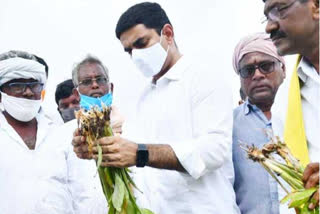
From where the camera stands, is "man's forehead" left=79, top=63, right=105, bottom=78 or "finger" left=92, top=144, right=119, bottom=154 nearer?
"finger" left=92, top=144, right=119, bottom=154

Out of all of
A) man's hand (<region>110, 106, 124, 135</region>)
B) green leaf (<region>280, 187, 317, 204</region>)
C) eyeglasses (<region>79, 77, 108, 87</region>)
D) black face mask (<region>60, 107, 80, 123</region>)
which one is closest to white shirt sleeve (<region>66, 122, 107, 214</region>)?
man's hand (<region>110, 106, 124, 135</region>)

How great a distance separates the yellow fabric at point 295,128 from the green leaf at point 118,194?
0.81 m

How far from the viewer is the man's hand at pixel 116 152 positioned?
3055 mm

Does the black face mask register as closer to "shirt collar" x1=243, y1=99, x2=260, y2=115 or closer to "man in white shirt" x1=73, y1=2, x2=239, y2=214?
"man in white shirt" x1=73, y1=2, x2=239, y2=214

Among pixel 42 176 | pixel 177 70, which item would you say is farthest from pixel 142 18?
pixel 42 176

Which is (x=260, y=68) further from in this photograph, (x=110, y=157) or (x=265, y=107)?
(x=110, y=157)

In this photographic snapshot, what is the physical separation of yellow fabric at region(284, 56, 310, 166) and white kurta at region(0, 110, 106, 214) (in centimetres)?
169

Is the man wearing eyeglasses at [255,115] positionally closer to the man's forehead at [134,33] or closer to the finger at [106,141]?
the man's forehead at [134,33]

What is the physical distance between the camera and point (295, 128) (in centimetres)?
280

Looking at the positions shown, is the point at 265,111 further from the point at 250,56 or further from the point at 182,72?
the point at 182,72

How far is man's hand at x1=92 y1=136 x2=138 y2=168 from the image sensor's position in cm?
305

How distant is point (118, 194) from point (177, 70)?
80 cm

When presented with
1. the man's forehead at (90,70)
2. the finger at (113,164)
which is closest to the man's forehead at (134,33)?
the man's forehead at (90,70)

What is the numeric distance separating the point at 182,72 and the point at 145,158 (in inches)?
23.2
